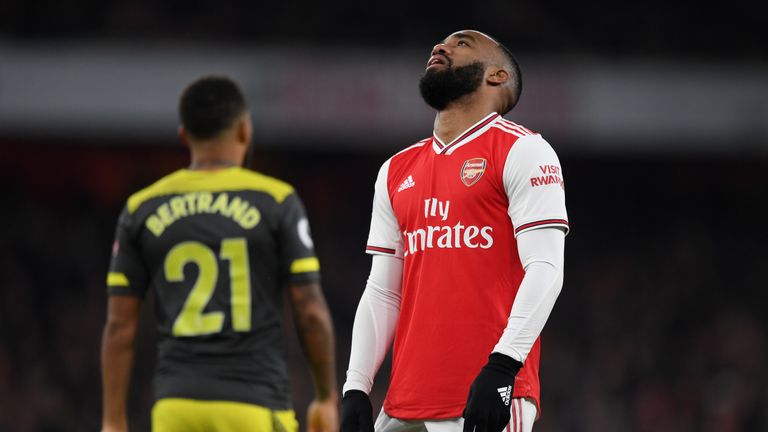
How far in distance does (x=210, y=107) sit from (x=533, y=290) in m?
1.22

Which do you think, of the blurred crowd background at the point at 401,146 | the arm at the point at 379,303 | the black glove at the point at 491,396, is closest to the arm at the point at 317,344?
the arm at the point at 379,303

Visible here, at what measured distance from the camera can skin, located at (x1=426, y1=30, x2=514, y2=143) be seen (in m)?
4.02

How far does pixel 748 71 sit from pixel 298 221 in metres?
11.3

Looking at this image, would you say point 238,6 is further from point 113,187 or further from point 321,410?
point 321,410

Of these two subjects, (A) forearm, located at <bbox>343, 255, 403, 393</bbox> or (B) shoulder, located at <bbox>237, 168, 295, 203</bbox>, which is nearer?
(B) shoulder, located at <bbox>237, 168, 295, 203</bbox>

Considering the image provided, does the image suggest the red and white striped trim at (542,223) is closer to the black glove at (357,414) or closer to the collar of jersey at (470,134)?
the collar of jersey at (470,134)

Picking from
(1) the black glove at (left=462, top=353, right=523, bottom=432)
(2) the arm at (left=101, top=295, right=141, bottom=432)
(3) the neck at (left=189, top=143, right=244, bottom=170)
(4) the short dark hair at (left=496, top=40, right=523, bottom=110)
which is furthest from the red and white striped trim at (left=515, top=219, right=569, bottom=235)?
(2) the arm at (left=101, top=295, right=141, bottom=432)

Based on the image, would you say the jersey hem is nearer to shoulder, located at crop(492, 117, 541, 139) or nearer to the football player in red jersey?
the football player in red jersey

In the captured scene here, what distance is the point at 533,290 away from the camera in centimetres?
359

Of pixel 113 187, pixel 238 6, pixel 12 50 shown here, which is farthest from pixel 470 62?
pixel 113 187

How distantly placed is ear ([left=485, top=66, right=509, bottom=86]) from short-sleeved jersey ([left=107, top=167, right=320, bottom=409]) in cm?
76

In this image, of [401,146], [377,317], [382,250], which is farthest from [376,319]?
[401,146]

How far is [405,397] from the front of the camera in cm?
383

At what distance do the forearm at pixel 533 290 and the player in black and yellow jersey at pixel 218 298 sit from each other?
0.64m
